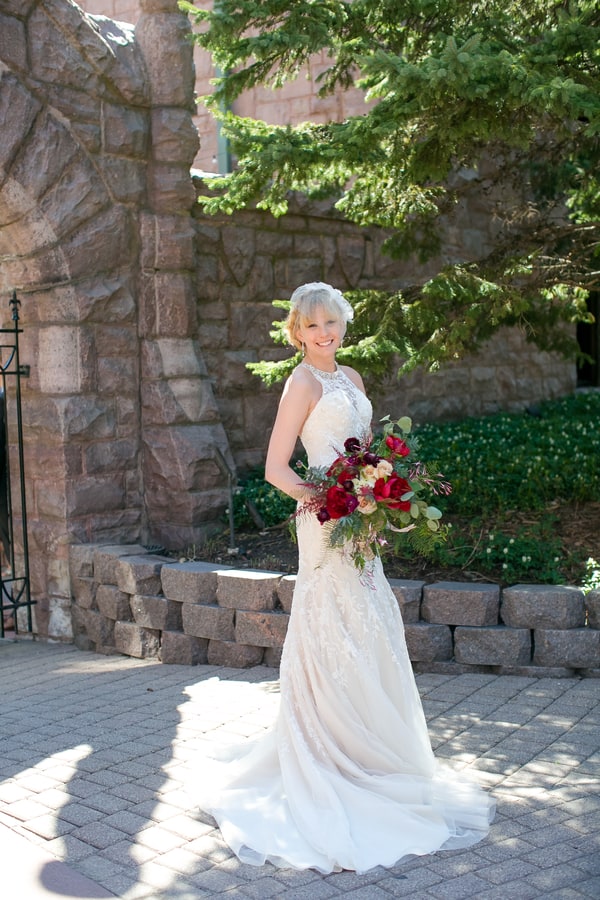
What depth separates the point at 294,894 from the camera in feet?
10.7

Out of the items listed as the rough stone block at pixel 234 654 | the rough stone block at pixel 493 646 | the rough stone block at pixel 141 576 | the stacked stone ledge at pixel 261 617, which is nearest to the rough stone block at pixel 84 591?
the stacked stone ledge at pixel 261 617

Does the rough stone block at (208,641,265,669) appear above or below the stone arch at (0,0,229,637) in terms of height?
below

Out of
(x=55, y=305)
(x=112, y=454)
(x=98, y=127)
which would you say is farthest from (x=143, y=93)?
(x=112, y=454)

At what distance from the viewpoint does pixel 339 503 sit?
370 cm

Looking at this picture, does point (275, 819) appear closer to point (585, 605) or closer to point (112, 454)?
point (585, 605)

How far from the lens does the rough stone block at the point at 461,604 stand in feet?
18.4

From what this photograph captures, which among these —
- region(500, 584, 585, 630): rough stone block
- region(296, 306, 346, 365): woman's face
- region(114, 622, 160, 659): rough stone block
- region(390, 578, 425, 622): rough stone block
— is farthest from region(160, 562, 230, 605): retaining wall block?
region(296, 306, 346, 365): woman's face

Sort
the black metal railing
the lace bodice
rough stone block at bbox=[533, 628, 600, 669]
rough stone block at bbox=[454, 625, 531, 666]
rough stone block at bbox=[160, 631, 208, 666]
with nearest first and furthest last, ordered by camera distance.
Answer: the lace bodice → rough stone block at bbox=[533, 628, 600, 669] → rough stone block at bbox=[454, 625, 531, 666] → rough stone block at bbox=[160, 631, 208, 666] → the black metal railing

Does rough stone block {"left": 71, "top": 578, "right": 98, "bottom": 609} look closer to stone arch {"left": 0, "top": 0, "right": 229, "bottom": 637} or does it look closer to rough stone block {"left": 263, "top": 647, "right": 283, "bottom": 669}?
stone arch {"left": 0, "top": 0, "right": 229, "bottom": 637}

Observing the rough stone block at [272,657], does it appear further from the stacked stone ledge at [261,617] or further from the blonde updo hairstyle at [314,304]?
the blonde updo hairstyle at [314,304]

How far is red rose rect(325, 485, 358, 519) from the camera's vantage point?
3.70 m

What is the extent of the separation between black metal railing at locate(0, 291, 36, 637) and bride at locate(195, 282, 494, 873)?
3503 millimetres

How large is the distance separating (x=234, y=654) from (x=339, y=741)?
2.38m

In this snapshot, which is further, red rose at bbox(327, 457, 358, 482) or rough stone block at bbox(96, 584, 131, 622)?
rough stone block at bbox(96, 584, 131, 622)
